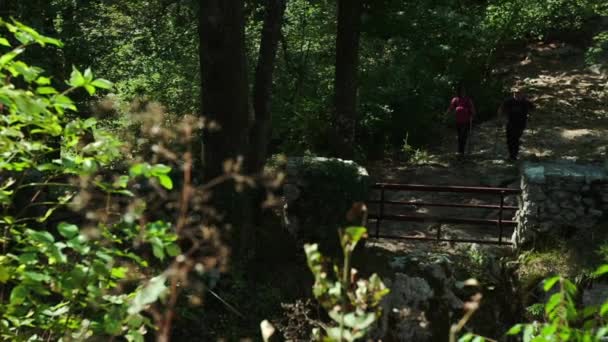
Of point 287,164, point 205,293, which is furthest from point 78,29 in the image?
point 205,293

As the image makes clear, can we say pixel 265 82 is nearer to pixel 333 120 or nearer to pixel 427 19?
pixel 333 120

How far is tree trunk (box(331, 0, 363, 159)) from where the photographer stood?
1638cm

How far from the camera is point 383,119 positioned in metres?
19.6

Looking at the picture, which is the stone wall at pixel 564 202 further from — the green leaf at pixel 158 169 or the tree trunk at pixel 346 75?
the green leaf at pixel 158 169

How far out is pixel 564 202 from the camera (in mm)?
12250

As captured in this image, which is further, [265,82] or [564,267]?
[265,82]

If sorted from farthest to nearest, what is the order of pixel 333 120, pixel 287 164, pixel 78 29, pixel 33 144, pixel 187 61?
pixel 187 61, pixel 333 120, pixel 78 29, pixel 287 164, pixel 33 144

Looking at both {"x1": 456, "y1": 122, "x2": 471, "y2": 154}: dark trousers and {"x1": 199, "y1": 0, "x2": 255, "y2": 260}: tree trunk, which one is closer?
{"x1": 199, "y1": 0, "x2": 255, "y2": 260}: tree trunk

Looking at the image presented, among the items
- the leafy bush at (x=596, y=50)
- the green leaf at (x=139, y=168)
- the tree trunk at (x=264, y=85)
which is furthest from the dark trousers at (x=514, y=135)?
the green leaf at (x=139, y=168)

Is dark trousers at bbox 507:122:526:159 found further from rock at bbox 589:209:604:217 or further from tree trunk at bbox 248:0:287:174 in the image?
tree trunk at bbox 248:0:287:174

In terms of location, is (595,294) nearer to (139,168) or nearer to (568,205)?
(568,205)

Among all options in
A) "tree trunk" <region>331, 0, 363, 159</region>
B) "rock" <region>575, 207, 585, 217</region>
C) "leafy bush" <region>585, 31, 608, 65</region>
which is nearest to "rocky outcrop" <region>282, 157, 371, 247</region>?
"rock" <region>575, 207, 585, 217</region>

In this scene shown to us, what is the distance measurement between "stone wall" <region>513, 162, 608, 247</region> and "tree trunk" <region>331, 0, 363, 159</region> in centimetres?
484

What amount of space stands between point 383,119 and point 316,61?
7.21 feet
